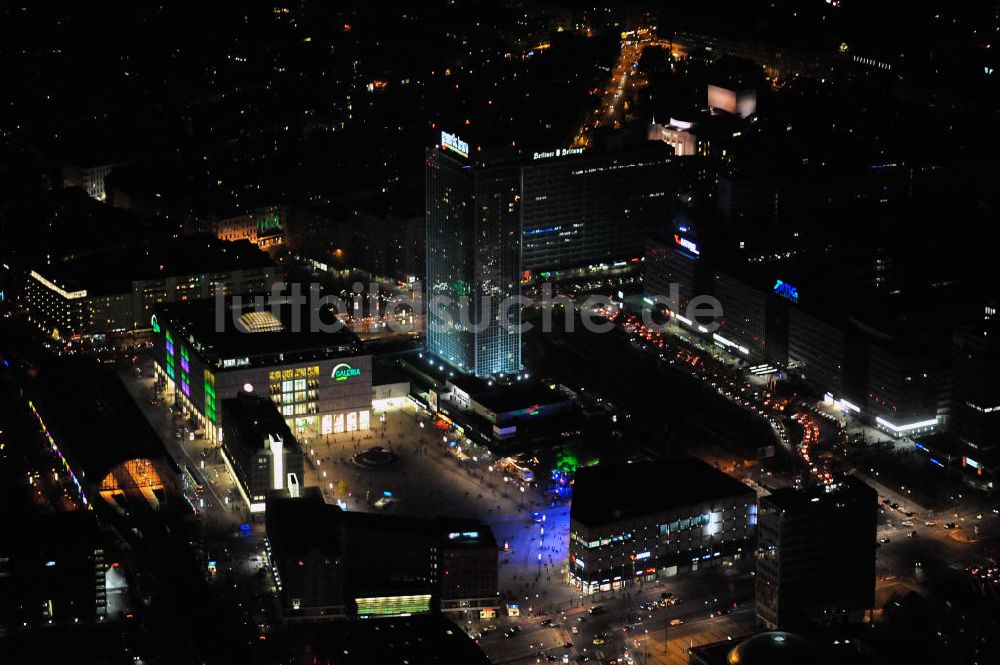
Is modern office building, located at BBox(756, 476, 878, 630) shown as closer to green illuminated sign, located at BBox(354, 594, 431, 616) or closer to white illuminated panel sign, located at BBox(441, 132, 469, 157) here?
green illuminated sign, located at BBox(354, 594, 431, 616)

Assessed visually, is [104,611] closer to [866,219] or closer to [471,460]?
[471,460]

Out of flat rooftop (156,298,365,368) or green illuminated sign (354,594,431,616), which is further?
flat rooftop (156,298,365,368)

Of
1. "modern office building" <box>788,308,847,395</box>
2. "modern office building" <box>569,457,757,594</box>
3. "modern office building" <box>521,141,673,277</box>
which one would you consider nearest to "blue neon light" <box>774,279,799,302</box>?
"modern office building" <box>788,308,847,395</box>

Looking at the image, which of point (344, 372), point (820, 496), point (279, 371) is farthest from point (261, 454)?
point (820, 496)

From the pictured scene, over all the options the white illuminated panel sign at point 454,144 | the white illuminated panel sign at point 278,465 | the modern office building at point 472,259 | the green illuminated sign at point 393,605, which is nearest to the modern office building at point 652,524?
the green illuminated sign at point 393,605

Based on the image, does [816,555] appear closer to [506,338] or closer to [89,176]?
[506,338]

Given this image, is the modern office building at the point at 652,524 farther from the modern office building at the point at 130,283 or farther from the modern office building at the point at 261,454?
the modern office building at the point at 130,283
